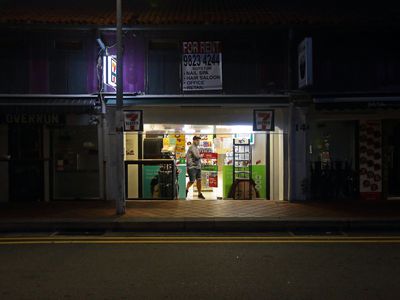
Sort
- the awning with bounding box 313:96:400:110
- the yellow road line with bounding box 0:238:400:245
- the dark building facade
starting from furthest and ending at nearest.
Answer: the dark building facade, the awning with bounding box 313:96:400:110, the yellow road line with bounding box 0:238:400:245

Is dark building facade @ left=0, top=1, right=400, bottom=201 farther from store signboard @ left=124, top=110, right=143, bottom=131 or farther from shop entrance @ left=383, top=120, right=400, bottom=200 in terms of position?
store signboard @ left=124, top=110, right=143, bottom=131

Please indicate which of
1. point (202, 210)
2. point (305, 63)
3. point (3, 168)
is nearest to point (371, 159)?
point (305, 63)

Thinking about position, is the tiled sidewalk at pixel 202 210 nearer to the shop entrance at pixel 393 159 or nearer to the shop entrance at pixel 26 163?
the shop entrance at pixel 26 163

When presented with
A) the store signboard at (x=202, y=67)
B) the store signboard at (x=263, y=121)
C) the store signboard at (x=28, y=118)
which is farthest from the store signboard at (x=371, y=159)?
the store signboard at (x=28, y=118)

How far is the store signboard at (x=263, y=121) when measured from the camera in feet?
40.4

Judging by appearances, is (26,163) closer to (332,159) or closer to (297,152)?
(297,152)

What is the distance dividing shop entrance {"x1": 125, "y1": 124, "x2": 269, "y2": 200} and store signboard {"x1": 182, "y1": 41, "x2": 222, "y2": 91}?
3.85 feet

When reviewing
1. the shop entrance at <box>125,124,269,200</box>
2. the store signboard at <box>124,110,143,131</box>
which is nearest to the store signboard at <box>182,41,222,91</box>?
the shop entrance at <box>125,124,269,200</box>

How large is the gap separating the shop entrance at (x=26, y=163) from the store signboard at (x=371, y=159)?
868 centimetres

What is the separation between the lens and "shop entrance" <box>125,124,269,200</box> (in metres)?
13.3

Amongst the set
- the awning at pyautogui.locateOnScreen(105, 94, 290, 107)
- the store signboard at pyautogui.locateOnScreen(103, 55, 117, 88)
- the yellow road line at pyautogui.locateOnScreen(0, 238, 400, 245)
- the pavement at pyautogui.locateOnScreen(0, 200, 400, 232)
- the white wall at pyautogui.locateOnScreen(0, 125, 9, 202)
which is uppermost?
the store signboard at pyautogui.locateOnScreen(103, 55, 117, 88)

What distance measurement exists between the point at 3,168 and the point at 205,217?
6151mm

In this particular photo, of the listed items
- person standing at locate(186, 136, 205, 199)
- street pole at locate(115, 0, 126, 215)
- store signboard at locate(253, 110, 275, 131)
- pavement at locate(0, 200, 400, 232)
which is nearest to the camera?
pavement at locate(0, 200, 400, 232)

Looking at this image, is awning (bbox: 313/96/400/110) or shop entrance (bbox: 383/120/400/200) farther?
shop entrance (bbox: 383/120/400/200)
